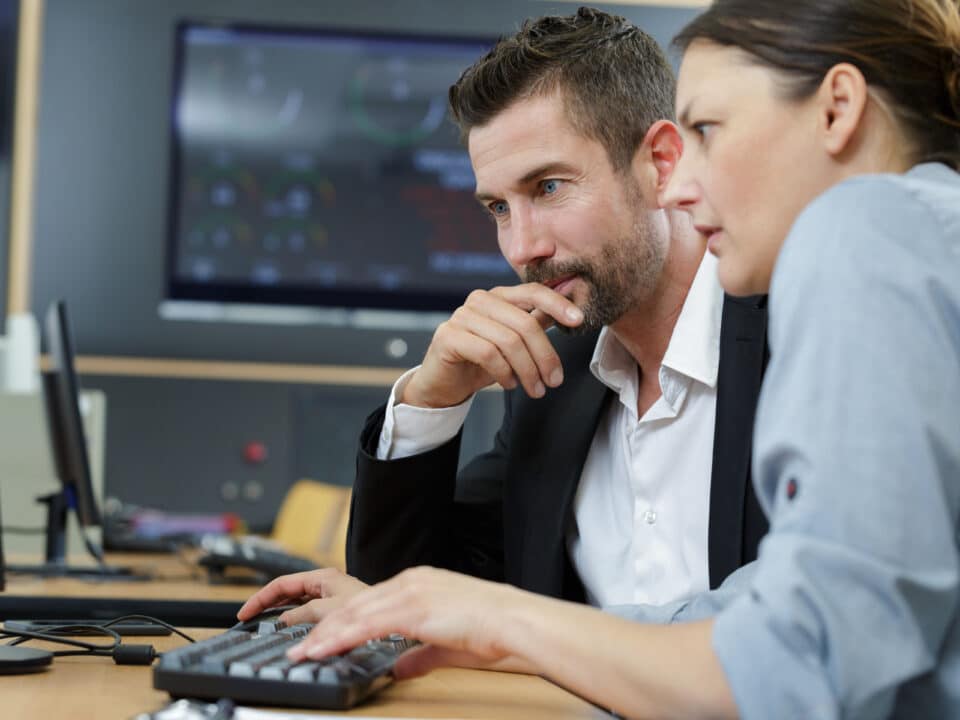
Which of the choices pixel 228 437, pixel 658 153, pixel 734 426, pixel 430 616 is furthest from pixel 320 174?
pixel 430 616

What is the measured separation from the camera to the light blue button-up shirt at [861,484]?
0.69 meters

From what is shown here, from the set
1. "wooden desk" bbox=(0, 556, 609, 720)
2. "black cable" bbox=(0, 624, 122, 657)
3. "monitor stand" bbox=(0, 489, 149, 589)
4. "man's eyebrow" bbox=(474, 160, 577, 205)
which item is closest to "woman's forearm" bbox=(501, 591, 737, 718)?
"wooden desk" bbox=(0, 556, 609, 720)

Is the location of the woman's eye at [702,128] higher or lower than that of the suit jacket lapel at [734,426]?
higher

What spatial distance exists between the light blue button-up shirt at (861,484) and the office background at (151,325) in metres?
4.10

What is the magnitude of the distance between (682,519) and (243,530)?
2.84 metres

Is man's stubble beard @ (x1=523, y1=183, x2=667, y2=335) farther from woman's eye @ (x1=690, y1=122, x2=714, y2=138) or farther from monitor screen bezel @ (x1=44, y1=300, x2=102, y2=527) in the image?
monitor screen bezel @ (x1=44, y1=300, x2=102, y2=527)

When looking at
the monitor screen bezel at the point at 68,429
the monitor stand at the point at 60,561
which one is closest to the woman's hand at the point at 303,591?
the monitor stand at the point at 60,561

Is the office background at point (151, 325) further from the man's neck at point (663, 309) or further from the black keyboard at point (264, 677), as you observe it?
the black keyboard at point (264, 677)

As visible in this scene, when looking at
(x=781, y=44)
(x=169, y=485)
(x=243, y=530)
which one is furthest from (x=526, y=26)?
Result: (x=169, y=485)

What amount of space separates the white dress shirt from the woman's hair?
2.30 ft

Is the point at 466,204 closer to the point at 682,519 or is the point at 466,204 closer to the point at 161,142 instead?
the point at 161,142

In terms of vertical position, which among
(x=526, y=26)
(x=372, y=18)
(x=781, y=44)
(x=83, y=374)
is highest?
(x=372, y=18)

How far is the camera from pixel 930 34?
2.94 feet

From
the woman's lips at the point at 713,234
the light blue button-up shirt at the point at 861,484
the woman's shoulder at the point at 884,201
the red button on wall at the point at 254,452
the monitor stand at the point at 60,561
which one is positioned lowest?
the red button on wall at the point at 254,452
